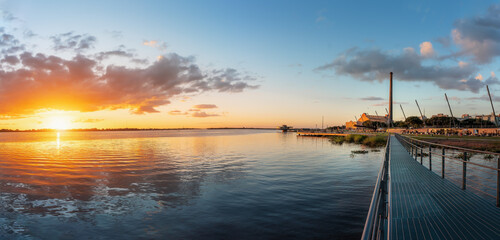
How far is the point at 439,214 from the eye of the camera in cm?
655

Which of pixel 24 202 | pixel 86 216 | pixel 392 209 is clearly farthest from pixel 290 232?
pixel 24 202

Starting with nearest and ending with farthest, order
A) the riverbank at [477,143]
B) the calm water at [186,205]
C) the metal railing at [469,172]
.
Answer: the metal railing at [469,172]
the calm water at [186,205]
the riverbank at [477,143]

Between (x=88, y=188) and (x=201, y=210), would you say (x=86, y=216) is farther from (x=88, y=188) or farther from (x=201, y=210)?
(x=88, y=188)

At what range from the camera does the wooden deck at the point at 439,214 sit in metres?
5.37

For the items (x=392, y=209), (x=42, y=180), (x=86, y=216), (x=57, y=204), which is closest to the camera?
(x=392, y=209)

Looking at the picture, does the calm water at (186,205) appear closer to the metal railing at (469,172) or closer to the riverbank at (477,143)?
the metal railing at (469,172)

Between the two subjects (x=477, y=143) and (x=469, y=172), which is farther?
(x=477, y=143)

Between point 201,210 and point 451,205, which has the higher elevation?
point 451,205

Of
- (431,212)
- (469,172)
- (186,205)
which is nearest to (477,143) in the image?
(469,172)

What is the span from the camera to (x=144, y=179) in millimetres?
17797

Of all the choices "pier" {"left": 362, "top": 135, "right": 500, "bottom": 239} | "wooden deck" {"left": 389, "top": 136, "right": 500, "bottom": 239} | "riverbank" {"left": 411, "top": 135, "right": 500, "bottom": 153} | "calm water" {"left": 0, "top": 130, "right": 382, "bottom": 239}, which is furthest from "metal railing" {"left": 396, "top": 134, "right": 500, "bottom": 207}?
"riverbank" {"left": 411, "top": 135, "right": 500, "bottom": 153}

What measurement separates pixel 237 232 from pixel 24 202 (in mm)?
10243

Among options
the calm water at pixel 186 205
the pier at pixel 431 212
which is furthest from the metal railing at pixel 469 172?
the calm water at pixel 186 205

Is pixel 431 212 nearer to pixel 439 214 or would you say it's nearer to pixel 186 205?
pixel 439 214
